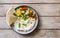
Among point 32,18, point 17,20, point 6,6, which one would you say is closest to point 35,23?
→ point 32,18

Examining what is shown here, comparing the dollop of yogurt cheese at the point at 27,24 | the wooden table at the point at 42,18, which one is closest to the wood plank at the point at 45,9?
the wooden table at the point at 42,18

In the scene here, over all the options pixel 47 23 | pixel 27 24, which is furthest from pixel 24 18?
pixel 47 23

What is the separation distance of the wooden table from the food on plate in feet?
0.19

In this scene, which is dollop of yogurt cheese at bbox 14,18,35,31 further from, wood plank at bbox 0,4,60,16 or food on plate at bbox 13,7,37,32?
wood plank at bbox 0,4,60,16

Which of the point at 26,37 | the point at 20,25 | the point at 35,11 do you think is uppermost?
the point at 35,11

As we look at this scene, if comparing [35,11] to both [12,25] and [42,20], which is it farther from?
[12,25]

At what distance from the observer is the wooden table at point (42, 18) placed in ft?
4.42

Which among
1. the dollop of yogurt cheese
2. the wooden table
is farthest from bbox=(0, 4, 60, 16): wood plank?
the dollop of yogurt cheese

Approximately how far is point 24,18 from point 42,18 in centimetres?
15

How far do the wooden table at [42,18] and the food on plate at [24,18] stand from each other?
59 millimetres

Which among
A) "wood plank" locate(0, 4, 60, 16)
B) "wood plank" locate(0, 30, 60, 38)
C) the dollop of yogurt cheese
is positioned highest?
"wood plank" locate(0, 4, 60, 16)

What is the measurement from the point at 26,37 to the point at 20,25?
0.37 ft

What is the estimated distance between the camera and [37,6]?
4.55 ft

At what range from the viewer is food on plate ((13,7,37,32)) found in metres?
1.32
